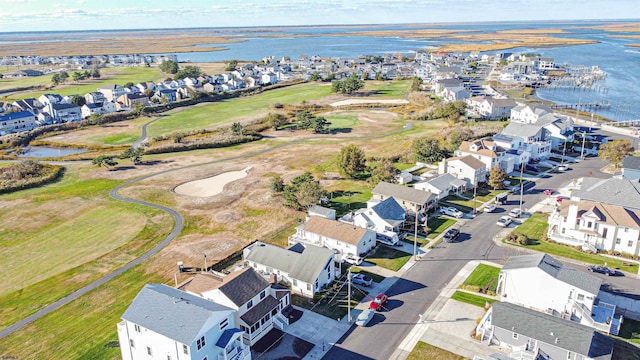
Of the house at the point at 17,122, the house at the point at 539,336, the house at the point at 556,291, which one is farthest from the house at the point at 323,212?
the house at the point at 17,122


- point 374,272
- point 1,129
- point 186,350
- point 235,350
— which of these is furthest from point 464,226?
point 1,129

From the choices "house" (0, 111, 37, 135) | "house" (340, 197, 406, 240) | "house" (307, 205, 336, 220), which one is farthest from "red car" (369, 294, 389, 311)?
"house" (0, 111, 37, 135)

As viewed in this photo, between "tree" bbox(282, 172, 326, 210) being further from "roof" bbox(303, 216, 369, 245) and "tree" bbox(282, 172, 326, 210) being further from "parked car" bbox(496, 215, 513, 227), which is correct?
"parked car" bbox(496, 215, 513, 227)

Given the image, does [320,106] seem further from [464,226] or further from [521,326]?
[521,326]

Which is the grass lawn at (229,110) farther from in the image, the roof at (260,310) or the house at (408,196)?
the roof at (260,310)

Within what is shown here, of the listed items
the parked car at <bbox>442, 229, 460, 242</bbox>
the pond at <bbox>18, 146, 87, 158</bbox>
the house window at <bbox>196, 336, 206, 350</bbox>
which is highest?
the house window at <bbox>196, 336, 206, 350</bbox>

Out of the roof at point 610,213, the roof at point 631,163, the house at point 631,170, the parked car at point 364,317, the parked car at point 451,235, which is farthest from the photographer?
the roof at point 631,163
